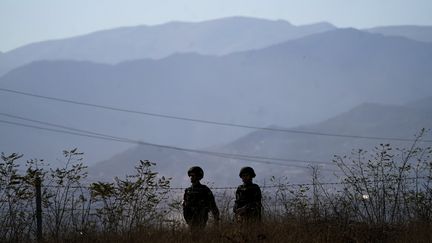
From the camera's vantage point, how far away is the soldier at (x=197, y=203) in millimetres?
7230

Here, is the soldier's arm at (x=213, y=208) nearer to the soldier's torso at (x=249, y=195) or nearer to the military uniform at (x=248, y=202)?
the military uniform at (x=248, y=202)

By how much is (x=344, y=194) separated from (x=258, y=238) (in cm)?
176

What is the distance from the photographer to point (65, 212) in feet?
23.0

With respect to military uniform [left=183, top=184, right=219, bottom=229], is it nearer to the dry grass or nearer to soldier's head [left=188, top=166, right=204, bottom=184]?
soldier's head [left=188, top=166, right=204, bottom=184]

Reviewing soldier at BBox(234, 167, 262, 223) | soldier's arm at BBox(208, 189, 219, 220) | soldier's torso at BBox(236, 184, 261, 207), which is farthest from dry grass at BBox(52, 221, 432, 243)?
soldier's torso at BBox(236, 184, 261, 207)

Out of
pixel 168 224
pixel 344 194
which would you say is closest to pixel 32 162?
pixel 168 224

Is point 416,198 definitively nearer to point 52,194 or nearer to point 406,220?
point 406,220

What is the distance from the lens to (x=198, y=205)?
7355 millimetres


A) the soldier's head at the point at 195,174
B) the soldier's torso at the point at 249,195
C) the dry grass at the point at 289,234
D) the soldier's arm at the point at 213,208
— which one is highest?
the soldier's head at the point at 195,174

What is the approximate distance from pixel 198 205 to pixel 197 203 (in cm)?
3

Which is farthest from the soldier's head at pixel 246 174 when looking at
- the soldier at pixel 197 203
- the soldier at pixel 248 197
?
the soldier at pixel 197 203

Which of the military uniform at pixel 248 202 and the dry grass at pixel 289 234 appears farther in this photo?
the military uniform at pixel 248 202

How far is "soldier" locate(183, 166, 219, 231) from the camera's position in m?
7.23

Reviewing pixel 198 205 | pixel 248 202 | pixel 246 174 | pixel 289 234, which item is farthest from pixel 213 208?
pixel 289 234
